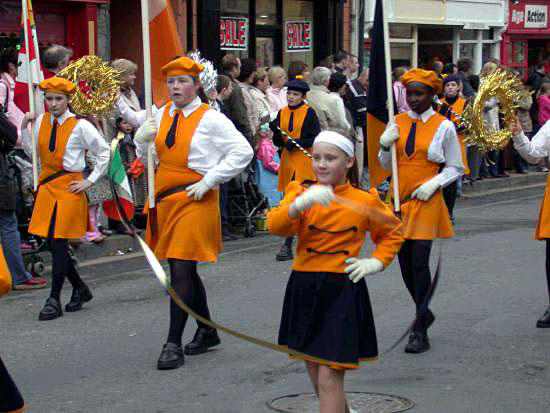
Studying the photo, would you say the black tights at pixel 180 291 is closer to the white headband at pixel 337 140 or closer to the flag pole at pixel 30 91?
the white headband at pixel 337 140

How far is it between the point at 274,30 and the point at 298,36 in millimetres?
968

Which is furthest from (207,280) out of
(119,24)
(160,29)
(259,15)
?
(259,15)

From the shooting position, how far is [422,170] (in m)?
7.89

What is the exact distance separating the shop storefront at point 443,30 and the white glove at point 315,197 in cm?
1816

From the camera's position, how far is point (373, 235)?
18.9 ft

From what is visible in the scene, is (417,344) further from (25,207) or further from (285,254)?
(25,207)

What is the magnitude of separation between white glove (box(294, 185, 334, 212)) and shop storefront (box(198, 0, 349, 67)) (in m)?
13.8

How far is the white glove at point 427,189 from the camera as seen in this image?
7789 mm

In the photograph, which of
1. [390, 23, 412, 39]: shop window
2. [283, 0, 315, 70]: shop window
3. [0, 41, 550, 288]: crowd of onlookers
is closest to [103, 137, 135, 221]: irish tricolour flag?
[0, 41, 550, 288]: crowd of onlookers

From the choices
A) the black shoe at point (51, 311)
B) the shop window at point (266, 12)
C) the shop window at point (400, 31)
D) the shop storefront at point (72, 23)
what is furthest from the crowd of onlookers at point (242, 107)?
the shop window at point (400, 31)

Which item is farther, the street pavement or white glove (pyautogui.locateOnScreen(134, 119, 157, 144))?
white glove (pyautogui.locateOnScreen(134, 119, 157, 144))

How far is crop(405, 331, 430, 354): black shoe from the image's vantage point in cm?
778

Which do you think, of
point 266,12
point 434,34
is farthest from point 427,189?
point 434,34

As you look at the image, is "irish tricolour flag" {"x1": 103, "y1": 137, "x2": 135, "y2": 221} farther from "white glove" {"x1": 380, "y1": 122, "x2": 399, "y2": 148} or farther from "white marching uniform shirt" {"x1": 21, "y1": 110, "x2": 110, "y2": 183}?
"white glove" {"x1": 380, "y1": 122, "x2": 399, "y2": 148}
